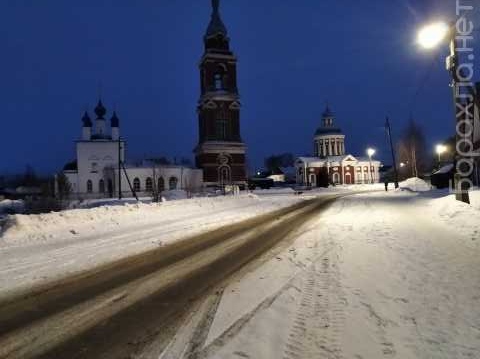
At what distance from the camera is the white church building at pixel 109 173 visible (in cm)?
6181

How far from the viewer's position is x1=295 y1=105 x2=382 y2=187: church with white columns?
87.7 metres

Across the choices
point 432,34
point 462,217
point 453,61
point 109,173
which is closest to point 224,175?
point 109,173

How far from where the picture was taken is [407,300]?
17.3 ft

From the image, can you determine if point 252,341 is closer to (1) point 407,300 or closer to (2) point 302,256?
(1) point 407,300

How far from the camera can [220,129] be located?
6700cm

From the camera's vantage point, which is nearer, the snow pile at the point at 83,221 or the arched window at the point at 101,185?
the snow pile at the point at 83,221

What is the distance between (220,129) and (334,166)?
109 feet

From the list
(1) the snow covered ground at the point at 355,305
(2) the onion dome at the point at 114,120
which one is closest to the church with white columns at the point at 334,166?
(2) the onion dome at the point at 114,120

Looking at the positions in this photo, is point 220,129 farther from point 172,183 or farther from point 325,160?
point 325,160

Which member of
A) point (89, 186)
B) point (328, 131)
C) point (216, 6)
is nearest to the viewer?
point (89, 186)

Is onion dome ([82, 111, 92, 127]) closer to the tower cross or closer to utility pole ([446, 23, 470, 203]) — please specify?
the tower cross

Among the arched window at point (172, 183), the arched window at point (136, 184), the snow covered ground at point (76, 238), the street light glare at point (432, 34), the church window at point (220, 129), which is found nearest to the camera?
the snow covered ground at point (76, 238)

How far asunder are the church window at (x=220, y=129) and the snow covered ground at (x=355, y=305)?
5798 centimetres

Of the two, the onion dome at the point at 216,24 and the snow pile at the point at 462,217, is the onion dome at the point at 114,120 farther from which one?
the snow pile at the point at 462,217
